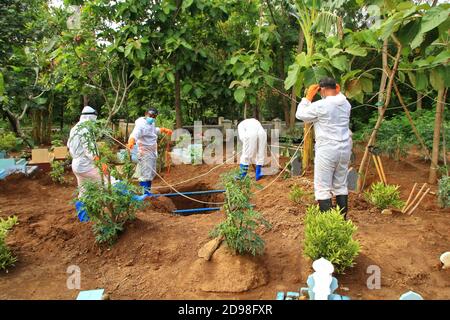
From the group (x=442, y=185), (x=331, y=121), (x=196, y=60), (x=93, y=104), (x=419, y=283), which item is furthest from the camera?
(x=93, y=104)

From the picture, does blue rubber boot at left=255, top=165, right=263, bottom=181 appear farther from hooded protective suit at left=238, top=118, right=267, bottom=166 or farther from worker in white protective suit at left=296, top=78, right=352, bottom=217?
worker in white protective suit at left=296, top=78, right=352, bottom=217

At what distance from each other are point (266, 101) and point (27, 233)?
1141cm

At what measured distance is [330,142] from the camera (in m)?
4.06

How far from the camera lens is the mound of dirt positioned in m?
3.14

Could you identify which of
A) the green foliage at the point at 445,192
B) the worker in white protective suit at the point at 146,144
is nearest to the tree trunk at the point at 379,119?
the green foliage at the point at 445,192

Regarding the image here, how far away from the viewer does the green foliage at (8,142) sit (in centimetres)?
991

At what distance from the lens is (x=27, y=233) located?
434cm

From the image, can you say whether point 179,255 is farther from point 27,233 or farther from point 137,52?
point 137,52

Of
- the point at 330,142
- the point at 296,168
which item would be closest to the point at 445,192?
the point at 330,142

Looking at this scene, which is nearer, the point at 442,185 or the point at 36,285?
the point at 36,285

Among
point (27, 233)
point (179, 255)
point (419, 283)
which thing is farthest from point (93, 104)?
point (419, 283)

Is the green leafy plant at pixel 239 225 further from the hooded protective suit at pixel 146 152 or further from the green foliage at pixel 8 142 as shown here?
the green foliage at pixel 8 142

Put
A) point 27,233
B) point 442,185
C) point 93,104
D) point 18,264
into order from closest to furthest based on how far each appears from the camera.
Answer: point 18,264
point 27,233
point 442,185
point 93,104

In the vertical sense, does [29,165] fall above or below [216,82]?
below
